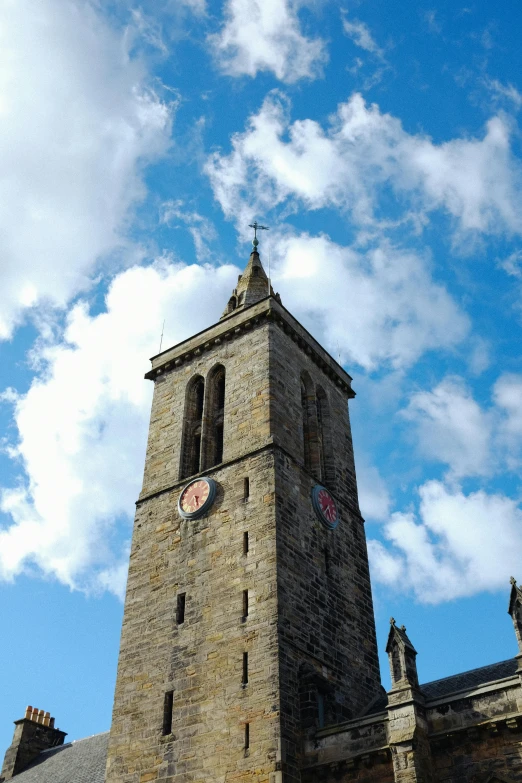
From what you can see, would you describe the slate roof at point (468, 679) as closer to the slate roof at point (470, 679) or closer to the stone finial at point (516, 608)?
the slate roof at point (470, 679)

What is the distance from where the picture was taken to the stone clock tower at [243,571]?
20422mm

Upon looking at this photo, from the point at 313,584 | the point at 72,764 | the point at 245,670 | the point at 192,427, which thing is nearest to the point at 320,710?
the point at 245,670

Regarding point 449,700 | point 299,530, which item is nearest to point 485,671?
point 449,700

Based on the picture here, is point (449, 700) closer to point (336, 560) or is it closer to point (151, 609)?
point (336, 560)

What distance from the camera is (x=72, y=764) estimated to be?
30.4 m

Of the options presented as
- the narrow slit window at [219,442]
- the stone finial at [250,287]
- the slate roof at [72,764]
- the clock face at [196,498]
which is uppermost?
the stone finial at [250,287]

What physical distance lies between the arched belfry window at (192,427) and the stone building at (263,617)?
0.06 m

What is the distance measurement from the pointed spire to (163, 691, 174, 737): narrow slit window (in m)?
16.8

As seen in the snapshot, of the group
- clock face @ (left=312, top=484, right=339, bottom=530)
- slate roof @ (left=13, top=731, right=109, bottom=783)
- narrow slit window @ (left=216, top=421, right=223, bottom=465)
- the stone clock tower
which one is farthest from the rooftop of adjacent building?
narrow slit window @ (left=216, top=421, right=223, bottom=465)

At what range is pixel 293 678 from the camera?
67.6 feet

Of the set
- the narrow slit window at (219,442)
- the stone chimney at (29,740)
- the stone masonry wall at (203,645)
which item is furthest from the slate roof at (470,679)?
the stone chimney at (29,740)

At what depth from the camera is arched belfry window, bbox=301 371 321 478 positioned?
2788 cm

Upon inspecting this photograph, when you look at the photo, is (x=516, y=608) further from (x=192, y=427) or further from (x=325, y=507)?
(x=192, y=427)

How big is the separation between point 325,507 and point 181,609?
5958mm
